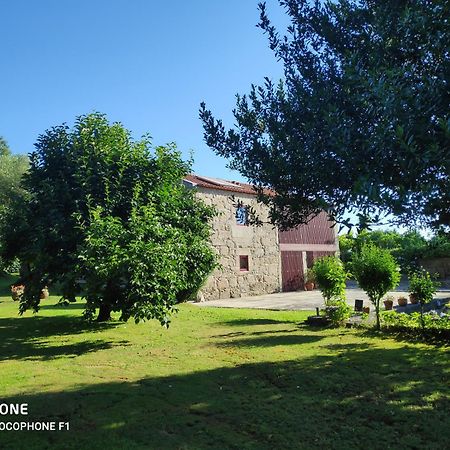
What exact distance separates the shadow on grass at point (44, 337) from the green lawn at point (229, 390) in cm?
7

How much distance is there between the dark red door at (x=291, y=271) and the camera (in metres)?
31.1

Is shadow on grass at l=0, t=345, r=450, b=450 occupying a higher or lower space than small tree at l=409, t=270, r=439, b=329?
lower

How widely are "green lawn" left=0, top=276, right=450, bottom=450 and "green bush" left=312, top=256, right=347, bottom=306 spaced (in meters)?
2.08

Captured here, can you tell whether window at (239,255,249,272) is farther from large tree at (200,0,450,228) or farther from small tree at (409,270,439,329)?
large tree at (200,0,450,228)

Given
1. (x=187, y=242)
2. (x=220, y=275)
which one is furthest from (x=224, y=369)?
(x=220, y=275)

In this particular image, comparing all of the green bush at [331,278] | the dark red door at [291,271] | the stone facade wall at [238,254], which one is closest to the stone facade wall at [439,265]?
the dark red door at [291,271]

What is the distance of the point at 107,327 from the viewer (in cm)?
1401

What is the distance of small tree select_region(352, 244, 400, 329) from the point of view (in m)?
12.5

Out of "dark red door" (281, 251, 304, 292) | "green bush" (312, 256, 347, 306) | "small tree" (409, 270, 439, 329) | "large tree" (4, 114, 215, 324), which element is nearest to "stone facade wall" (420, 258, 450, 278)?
"dark red door" (281, 251, 304, 292)

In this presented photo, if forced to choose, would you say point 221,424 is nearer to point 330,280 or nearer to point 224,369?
point 224,369

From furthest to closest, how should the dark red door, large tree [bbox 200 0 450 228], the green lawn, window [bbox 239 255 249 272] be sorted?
the dark red door → window [bbox 239 255 249 272] → the green lawn → large tree [bbox 200 0 450 228]

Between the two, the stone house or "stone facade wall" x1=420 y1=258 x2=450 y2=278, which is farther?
"stone facade wall" x1=420 y1=258 x2=450 y2=278

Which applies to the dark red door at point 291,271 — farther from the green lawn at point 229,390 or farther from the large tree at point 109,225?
the green lawn at point 229,390

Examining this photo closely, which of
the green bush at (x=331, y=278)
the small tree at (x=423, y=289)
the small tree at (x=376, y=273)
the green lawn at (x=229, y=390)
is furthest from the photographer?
the green bush at (x=331, y=278)
